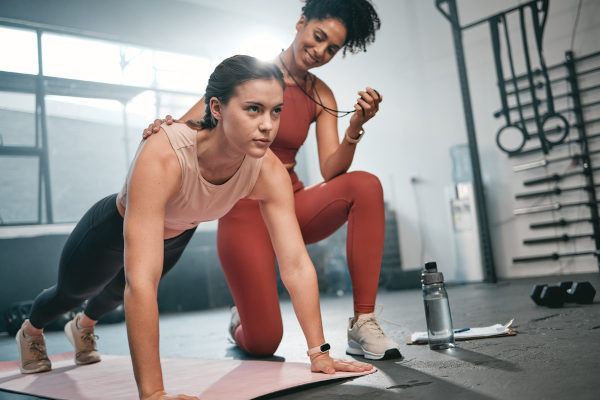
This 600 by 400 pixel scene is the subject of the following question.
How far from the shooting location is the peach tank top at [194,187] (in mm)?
1314

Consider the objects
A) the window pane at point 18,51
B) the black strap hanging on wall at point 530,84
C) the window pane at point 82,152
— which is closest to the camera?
the black strap hanging on wall at point 530,84

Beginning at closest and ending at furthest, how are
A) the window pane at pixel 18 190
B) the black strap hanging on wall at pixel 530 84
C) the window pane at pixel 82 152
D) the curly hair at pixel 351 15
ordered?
the curly hair at pixel 351 15 → the black strap hanging on wall at pixel 530 84 → the window pane at pixel 18 190 → the window pane at pixel 82 152

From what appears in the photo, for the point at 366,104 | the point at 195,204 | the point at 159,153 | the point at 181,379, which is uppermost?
the point at 366,104

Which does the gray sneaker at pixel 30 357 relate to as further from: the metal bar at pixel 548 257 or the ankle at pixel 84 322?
the metal bar at pixel 548 257

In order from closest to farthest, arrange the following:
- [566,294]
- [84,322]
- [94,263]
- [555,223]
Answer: [94,263], [84,322], [566,294], [555,223]

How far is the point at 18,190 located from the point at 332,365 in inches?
167

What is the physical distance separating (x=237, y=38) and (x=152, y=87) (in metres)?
1.34

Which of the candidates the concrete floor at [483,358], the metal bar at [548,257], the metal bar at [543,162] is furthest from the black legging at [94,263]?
the metal bar at [543,162]

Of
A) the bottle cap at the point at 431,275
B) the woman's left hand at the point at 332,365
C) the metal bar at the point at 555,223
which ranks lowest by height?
the woman's left hand at the point at 332,365

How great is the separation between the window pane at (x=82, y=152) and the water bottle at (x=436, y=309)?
420 cm

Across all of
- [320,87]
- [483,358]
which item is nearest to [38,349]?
[320,87]

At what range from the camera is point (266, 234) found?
1.99 meters

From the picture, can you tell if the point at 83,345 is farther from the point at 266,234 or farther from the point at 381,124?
the point at 381,124

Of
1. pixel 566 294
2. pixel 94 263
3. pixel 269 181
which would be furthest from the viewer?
pixel 566 294
